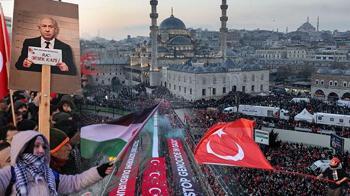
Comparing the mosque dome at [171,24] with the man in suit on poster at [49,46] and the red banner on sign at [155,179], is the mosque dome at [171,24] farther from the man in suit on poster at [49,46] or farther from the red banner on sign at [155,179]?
the man in suit on poster at [49,46]

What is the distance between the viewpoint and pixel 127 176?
26.1 ft

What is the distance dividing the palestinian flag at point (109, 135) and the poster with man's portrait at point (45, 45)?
1.28 ft

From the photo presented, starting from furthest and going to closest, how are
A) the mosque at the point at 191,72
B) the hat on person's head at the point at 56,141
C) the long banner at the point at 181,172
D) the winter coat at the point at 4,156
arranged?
the mosque at the point at 191,72, the long banner at the point at 181,172, the hat on person's head at the point at 56,141, the winter coat at the point at 4,156

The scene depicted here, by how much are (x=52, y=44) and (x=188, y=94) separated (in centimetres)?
2853

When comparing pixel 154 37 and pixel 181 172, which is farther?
pixel 154 37

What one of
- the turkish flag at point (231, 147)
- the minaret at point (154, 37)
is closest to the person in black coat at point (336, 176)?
the turkish flag at point (231, 147)

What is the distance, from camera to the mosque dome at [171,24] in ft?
157

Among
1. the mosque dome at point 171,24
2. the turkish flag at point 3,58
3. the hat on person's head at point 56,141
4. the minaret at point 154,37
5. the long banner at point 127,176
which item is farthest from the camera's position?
the mosque dome at point 171,24

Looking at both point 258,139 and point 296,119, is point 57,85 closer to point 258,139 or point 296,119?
point 258,139

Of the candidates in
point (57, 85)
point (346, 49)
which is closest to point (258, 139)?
point (57, 85)

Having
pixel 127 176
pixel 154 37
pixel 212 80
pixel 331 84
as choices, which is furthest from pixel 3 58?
pixel 154 37

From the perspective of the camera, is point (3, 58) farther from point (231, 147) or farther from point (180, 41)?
point (180, 41)

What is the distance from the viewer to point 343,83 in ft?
99.9

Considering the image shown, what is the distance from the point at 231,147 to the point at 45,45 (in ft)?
7.64
